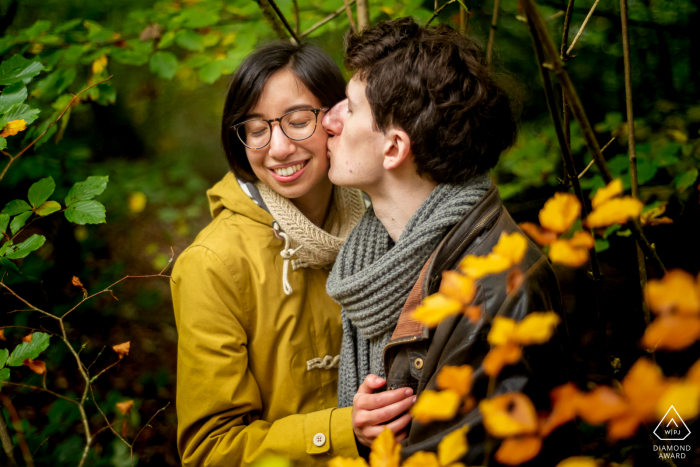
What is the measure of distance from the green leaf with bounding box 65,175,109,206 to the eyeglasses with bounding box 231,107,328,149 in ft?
1.78

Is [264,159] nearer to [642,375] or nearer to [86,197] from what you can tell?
[86,197]

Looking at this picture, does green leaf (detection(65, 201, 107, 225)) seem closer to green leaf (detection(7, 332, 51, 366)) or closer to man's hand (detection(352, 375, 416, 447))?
green leaf (detection(7, 332, 51, 366))

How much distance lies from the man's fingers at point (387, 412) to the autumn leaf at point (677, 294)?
2.79 ft

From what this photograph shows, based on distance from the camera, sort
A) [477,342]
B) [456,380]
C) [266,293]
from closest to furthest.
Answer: [456,380], [477,342], [266,293]

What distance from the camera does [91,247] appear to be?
3258 mm

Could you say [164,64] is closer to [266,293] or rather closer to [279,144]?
[279,144]

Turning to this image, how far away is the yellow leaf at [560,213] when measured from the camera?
96 centimetres

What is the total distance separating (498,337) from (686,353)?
2.19 meters

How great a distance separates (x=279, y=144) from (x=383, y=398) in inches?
39.7

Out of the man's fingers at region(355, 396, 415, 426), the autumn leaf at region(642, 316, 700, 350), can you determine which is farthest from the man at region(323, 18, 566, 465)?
the autumn leaf at region(642, 316, 700, 350)

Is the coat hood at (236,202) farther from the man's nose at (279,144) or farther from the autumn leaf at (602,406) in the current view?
the autumn leaf at (602,406)

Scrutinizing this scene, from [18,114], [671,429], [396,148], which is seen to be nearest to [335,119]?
[396,148]

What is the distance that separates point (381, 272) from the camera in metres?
1.52

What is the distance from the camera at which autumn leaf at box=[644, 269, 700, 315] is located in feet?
2.36
